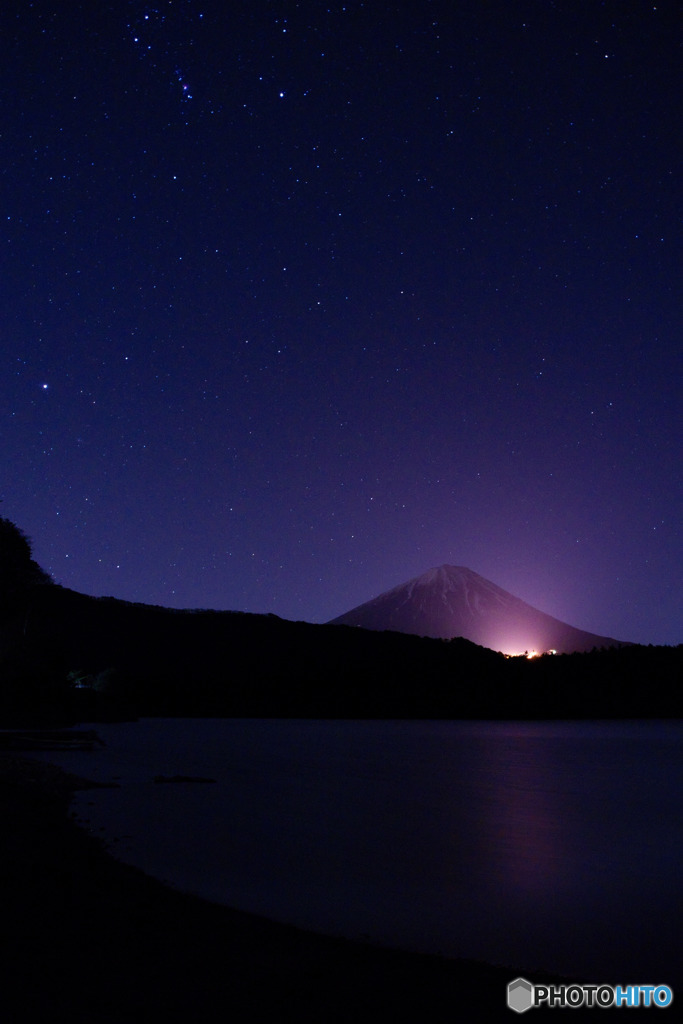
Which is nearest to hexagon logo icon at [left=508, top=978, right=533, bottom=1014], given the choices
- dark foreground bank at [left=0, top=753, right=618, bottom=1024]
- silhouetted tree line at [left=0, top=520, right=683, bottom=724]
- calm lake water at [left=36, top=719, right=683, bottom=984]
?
dark foreground bank at [left=0, top=753, right=618, bottom=1024]

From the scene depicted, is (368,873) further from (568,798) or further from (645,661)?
(645,661)

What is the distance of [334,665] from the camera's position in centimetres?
15112

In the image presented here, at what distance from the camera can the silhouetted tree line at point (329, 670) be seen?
13312cm

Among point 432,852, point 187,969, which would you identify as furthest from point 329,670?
point 187,969

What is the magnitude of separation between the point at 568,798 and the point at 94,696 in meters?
51.9

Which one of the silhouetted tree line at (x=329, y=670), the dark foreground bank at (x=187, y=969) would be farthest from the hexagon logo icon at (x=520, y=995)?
the silhouetted tree line at (x=329, y=670)

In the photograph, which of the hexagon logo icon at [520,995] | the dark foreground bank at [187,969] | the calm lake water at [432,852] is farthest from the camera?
the calm lake water at [432,852]

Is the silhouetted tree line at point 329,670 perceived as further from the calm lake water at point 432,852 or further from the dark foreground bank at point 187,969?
the dark foreground bank at point 187,969

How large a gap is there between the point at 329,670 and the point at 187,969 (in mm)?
143005

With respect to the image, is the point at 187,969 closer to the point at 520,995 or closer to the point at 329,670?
the point at 520,995

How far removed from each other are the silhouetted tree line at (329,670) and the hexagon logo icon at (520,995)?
4483 inches

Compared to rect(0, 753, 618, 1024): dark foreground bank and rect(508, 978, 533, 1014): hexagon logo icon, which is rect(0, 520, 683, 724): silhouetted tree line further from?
rect(508, 978, 533, 1014): hexagon logo icon

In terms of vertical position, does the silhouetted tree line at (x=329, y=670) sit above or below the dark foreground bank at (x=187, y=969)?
above

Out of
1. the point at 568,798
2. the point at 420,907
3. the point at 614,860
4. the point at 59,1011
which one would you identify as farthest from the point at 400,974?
the point at 568,798
